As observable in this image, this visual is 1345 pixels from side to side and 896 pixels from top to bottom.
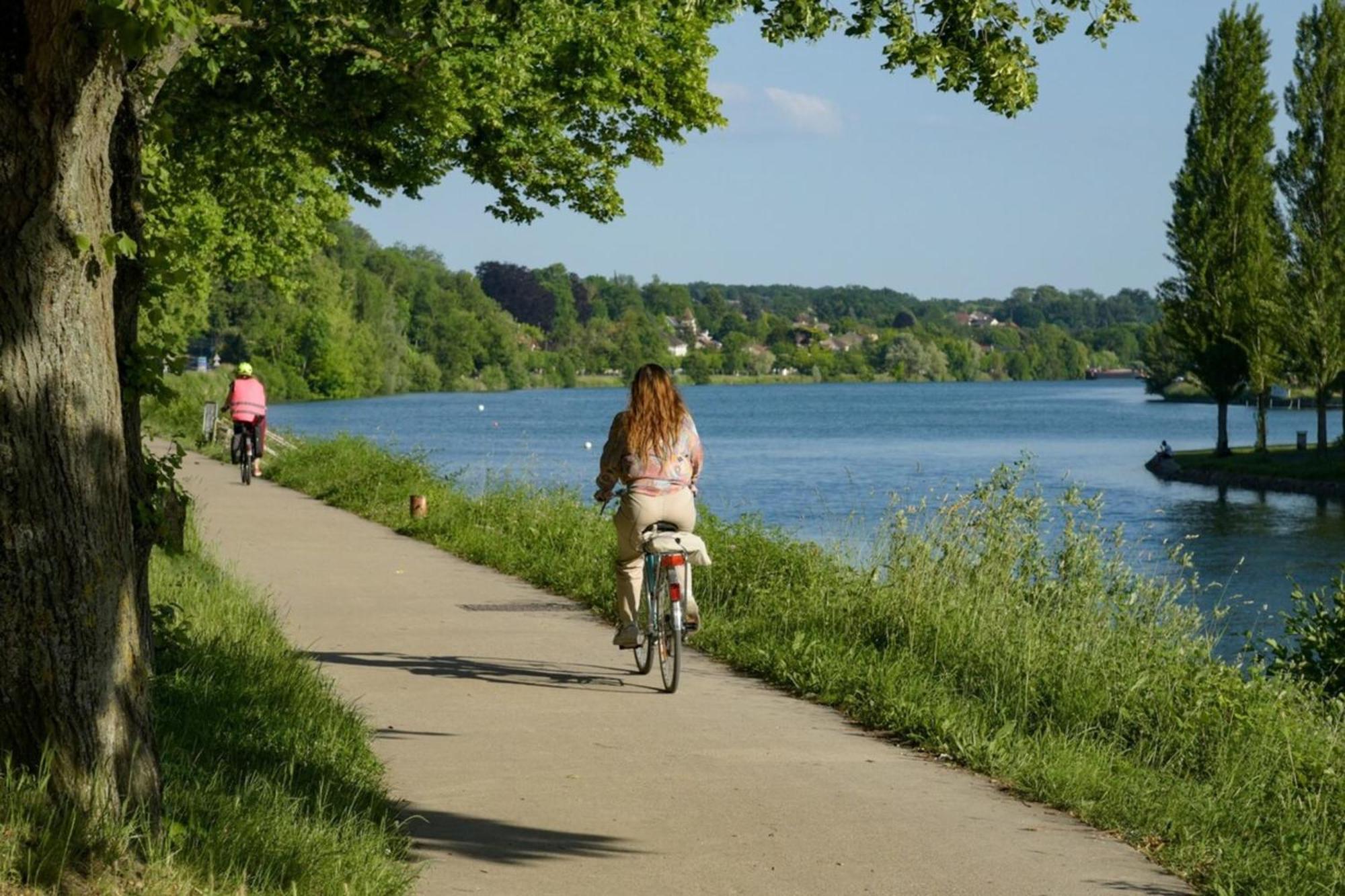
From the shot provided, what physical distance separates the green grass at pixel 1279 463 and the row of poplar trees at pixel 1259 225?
0.89 metres

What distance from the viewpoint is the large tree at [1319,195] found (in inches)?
2178

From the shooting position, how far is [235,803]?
573 cm

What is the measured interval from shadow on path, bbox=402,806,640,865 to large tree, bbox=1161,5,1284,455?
54312mm

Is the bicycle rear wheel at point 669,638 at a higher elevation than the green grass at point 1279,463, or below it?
higher

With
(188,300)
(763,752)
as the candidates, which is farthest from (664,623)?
(188,300)

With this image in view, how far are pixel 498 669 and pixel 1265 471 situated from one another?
155 ft

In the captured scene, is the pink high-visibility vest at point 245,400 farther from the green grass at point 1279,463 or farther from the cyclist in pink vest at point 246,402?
the green grass at point 1279,463

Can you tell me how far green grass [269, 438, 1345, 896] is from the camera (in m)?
6.87

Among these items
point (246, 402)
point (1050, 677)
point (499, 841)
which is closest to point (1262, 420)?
point (246, 402)

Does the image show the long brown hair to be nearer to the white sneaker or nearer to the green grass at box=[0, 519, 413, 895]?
the white sneaker

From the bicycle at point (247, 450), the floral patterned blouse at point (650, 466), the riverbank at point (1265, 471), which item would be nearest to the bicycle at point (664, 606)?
the floral patterned blouse at point (650, 466)

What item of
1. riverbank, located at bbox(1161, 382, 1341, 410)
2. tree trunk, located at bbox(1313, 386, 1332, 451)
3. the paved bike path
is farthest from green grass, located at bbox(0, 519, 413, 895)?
riverbank, located at bbox(1161, 382, 1341, 410)

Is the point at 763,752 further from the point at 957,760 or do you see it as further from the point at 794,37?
the point at 794,37

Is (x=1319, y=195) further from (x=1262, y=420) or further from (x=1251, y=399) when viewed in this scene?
(x=1251, y=399)
